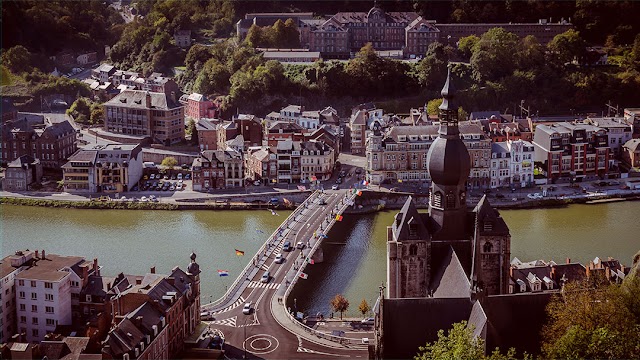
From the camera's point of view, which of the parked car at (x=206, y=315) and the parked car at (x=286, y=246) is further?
the parked car at (x=286, y=246)

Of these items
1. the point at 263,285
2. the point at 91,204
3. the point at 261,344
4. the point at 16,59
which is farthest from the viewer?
the point at 16,59

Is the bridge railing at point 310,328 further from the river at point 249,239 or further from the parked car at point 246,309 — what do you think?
the parked car at point 246,309

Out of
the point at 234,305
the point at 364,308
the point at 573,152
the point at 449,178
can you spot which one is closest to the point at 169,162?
the point at 573,152

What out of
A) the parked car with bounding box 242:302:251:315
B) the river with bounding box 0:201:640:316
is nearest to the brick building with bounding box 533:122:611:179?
the river with bounding box 0:201:640:316

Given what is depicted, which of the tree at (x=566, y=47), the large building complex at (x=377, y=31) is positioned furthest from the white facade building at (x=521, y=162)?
the large building complex at (x=377, y=31)

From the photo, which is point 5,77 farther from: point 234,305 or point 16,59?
point 234,305
